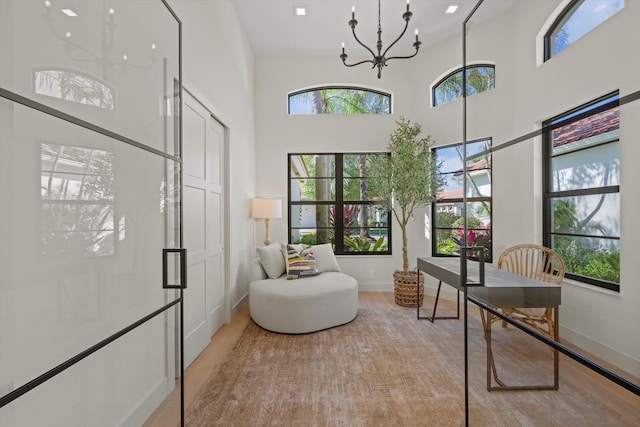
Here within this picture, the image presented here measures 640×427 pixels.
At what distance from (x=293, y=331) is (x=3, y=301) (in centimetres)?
238

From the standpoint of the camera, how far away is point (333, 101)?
4.66 m

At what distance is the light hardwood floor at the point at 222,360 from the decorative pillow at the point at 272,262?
22.4 inches

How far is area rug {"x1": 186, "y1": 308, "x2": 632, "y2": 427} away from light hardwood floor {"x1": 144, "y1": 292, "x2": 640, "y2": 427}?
59mm

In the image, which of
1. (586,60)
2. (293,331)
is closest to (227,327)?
(293,331)

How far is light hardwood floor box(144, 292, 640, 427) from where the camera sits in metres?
0.68

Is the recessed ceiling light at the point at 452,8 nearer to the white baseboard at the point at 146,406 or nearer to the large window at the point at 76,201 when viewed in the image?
the large window at the point at 76,201

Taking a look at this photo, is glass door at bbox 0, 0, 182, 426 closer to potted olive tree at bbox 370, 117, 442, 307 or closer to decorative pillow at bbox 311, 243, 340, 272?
decorative pillow at bbox 311, 243, 340, 272

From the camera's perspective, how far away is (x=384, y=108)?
15.3 ft

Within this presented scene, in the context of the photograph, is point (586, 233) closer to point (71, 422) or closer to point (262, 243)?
point (71, 422)

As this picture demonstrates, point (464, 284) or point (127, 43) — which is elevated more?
point (127, 43)

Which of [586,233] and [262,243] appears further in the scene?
[262,243]

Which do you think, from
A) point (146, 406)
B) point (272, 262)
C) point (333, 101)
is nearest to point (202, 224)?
Answer: point (272, 262)

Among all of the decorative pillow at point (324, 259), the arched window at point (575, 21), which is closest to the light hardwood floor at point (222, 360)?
the decorative pillow at point (324, 259)

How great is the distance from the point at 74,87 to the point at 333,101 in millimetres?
4030
